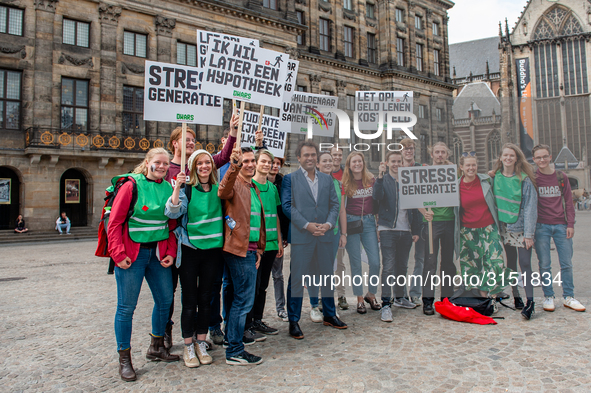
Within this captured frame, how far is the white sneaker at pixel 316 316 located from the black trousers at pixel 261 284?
774mm

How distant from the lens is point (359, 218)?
569 cm

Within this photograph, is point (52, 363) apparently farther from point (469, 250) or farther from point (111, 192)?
point (469, 250)

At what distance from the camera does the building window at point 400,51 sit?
3634 cm

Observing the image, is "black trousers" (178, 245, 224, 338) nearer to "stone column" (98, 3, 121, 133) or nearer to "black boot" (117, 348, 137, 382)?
"black boot" (117, 348, 137, 382)

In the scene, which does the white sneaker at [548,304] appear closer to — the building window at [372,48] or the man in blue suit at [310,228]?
the man in blue suit at [310,228]

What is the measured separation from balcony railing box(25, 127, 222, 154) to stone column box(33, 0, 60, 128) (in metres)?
0.61

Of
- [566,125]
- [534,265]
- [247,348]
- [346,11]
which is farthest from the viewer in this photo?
[566,125]

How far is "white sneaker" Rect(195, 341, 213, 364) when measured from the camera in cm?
393

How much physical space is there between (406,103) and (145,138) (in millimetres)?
18658

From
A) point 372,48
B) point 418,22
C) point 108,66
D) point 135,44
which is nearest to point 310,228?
point 108,66

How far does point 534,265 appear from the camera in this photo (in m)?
8.88

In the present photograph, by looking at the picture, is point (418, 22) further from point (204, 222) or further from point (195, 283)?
point (195, 283)

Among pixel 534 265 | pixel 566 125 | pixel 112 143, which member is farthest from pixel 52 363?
pixel 566 125

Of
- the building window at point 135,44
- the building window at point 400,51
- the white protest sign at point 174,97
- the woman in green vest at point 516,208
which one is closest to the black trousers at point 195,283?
the white protest sign at point 174,97
